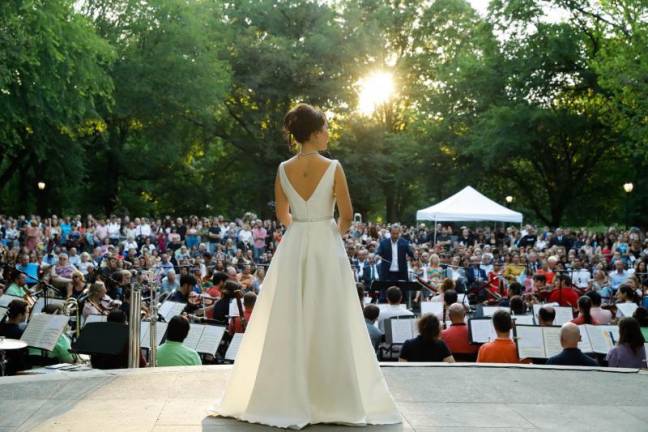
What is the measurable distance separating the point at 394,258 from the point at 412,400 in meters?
10.5

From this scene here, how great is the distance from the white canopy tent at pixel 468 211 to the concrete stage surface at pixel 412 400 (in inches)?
722

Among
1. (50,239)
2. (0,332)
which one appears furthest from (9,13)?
(0,332)

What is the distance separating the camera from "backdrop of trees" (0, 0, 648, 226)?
3988 centimetres

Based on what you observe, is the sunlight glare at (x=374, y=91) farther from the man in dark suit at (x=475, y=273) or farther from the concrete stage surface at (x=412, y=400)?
the concrete stage surface at (x=412, y=400)

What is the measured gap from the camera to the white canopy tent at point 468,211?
25.7m

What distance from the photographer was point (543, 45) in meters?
40.2

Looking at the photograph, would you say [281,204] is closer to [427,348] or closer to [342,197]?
[342,197]

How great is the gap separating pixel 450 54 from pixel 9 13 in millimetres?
36306

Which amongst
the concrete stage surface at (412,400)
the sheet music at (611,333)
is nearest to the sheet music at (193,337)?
the concrete stage surface at (412,400)

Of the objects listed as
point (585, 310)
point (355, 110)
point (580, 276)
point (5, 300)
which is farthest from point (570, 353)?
point (355, 110)

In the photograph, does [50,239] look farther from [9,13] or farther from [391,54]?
[391,54]

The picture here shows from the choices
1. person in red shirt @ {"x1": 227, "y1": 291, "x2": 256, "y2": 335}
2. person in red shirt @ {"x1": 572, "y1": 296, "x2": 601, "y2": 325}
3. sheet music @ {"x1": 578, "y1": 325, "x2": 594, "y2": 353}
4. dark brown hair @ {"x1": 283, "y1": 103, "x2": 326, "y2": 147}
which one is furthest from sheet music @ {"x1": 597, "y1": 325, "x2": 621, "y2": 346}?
dark brown hair @ {"x1": 283, "y1": 103, "x2": 326, "y2": 147}

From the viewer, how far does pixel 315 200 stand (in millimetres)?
5230

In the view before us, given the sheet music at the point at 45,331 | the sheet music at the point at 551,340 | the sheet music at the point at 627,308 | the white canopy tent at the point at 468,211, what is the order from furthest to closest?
the white canopy tent at the point at 468,211, the sheet music at the point at 627,308, the sheet music at the point at 45,331, the sheet music at the point at 551,340
